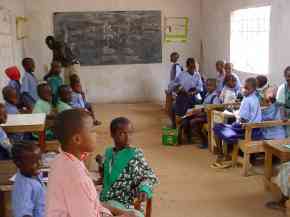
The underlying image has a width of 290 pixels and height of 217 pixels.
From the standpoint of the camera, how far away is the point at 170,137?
6.08 m

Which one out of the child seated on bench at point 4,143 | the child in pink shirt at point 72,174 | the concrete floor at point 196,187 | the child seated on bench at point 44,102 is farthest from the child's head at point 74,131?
the child seated on bench at point 44,102

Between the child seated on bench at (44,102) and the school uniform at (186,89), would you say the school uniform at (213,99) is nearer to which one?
the school uniform at (186,89)

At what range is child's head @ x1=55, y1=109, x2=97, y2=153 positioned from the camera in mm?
1521

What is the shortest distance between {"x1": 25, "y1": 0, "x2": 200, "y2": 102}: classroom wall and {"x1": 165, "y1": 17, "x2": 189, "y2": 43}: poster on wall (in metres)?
0.12

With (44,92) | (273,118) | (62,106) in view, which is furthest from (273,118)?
(44,92)

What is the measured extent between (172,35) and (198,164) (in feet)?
16.6

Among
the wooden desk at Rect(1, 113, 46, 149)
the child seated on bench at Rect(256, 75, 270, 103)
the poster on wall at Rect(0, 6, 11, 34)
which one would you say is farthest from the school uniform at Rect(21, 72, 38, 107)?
the child seated on bench at Rect(256, 75, 270, 103)

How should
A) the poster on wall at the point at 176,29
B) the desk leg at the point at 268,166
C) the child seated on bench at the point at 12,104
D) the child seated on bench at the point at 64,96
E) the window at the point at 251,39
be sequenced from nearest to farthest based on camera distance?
the desk leg at the point at 268,166, the child seated on bench at the point at 12,104, the child seated on bench at the point at 64,96, the window at the point at 251,39, the poster on wall at the point at 176,29

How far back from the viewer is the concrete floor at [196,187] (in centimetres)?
382

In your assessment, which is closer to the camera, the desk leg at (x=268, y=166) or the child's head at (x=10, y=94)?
the desk leg at (x=268, y=166)

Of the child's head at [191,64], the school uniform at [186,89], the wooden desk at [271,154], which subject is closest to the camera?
the wooden desk at [271,154]

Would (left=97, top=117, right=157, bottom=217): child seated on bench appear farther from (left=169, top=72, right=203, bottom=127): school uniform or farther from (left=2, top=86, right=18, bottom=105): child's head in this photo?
(left=169, top=72, right=203, bottom=127): school uniform

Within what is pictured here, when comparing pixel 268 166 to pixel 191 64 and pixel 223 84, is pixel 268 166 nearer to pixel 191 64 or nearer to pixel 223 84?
pixel 223 84

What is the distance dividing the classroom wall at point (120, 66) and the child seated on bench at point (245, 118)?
4852 mm
